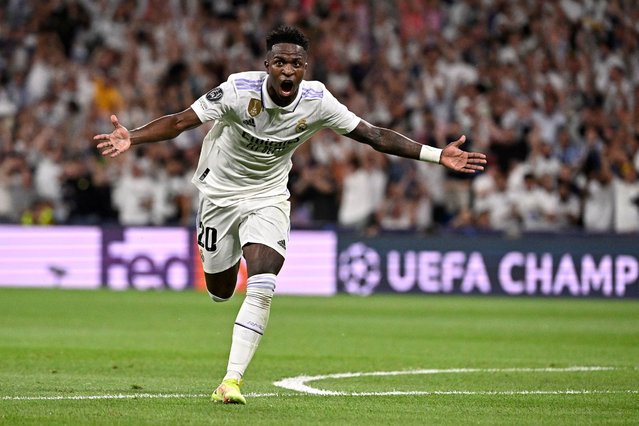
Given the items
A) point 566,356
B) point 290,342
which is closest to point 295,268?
point 290,342

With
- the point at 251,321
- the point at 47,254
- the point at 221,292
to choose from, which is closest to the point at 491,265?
the point at 47,254

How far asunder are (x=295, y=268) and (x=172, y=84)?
183 inches

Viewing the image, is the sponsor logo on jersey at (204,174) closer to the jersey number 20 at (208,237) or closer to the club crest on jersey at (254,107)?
the jersey number 20 at (208,237)

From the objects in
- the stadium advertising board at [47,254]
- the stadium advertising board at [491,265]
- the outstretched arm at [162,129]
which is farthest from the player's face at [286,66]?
the stadium advertising board at [47,254]

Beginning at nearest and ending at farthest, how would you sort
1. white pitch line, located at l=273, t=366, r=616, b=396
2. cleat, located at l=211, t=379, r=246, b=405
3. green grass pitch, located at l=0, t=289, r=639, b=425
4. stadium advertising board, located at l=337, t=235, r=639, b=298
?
green grass pitch, located at l=0, t=289, r=639, b=425 → cleat, located at l=211, t=379, r=246, b=405 → white pitch line, located at l=273, t=366, r=616, b=396 → stadium advertising board, located at l=337, t=235, r=639, b=298

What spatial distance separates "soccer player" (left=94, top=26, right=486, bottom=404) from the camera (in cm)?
853

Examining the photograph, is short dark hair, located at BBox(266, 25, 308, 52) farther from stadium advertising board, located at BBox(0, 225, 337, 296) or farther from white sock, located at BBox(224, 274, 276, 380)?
stadium advertising board, located at BBox(0, 225, 337, 296)

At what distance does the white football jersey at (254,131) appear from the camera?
29.0 ft

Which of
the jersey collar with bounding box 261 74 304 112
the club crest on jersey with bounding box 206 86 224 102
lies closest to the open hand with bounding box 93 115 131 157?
the club crest on jersey with bounding box 206 86 224 102

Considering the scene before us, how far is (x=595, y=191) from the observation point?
21266 millimetres

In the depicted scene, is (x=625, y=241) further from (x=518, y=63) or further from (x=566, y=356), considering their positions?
(x=566, y=356)

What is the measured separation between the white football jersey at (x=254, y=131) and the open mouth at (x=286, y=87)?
0.62 feet

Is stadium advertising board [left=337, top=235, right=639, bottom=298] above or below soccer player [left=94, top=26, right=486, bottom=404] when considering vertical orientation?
below

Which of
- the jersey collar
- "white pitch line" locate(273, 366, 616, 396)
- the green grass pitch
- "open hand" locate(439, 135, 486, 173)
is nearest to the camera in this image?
the green grass pitch
